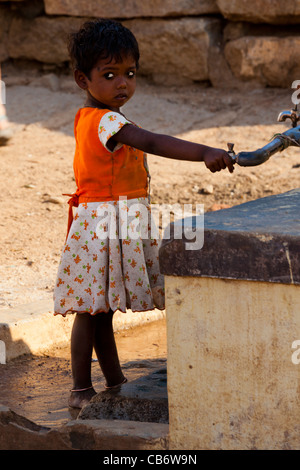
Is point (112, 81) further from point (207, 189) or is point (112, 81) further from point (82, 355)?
point (207, 189)

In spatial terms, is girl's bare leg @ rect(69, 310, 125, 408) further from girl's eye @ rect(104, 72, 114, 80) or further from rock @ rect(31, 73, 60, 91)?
rock @ rect(31, 73, 60, 91)

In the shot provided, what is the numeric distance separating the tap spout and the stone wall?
179 inches

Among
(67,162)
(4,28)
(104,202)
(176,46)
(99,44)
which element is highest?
(4,28)

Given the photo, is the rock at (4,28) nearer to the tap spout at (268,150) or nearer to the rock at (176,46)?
the rock at (176,46)

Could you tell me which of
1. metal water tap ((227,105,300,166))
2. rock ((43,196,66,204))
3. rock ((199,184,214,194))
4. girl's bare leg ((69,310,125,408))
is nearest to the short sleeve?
metal water tap ((227,105,300,166))

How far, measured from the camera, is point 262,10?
21.7 ft

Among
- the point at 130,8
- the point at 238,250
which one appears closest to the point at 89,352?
the point at 238,250

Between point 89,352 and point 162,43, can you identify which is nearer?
point 89,352

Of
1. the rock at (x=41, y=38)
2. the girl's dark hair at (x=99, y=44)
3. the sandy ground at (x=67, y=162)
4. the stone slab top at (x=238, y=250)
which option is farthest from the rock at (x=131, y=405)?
the rock at (x=41, y=38)

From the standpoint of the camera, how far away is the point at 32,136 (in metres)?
6.78

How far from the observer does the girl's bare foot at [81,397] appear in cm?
264

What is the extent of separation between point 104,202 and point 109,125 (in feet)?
0.91
